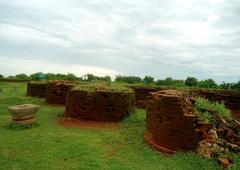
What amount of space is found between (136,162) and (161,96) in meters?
1.68

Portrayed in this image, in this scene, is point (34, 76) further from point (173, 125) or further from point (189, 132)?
point (189, 132)

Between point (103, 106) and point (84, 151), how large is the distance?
4.01 meters

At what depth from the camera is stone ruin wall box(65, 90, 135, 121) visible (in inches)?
416

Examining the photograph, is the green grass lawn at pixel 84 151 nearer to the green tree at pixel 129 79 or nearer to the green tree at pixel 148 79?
the green tree at pixel 148 79

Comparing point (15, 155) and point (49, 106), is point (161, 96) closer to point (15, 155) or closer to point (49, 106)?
point (15, 155)

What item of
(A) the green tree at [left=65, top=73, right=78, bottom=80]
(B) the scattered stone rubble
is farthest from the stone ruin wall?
(A) the green tree at [left=65, top=73, right=78, bottom=80]

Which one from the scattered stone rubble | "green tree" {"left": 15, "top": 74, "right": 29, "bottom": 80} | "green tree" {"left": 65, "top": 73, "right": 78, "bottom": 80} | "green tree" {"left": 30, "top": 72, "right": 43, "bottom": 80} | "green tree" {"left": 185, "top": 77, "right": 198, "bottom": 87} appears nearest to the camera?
the scattered stone rubble

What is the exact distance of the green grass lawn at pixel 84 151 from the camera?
19.2ft

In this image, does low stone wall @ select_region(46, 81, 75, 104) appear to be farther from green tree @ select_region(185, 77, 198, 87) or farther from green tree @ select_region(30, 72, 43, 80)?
green tree @ select_region(30, 72, 43, 80)

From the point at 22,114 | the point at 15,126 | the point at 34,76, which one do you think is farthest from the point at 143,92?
the point at 34,76

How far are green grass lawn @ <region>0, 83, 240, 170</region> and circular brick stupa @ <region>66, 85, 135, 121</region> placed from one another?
941 mm

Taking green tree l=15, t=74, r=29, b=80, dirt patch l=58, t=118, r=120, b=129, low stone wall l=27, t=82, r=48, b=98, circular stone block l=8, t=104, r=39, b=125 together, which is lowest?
dirt patch l=58, t=118, r=120, b=129

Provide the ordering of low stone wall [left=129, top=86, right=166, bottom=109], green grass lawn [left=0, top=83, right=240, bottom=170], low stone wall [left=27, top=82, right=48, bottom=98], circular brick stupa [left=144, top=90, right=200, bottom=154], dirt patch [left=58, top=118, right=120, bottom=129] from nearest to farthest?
green grass lawn [left=0, top=83, right=240, bottom=170] → circular brick stupa [left=144, top=90, right=200, bottom=154] → dirt patch [left=58, top=118, right=120, bottom=129] → low stone wall [left=129, top=86, right=166, bottom=109] → low stone wall [left=27, top=82, right=48, bottom=98]

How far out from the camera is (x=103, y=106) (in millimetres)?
10594
